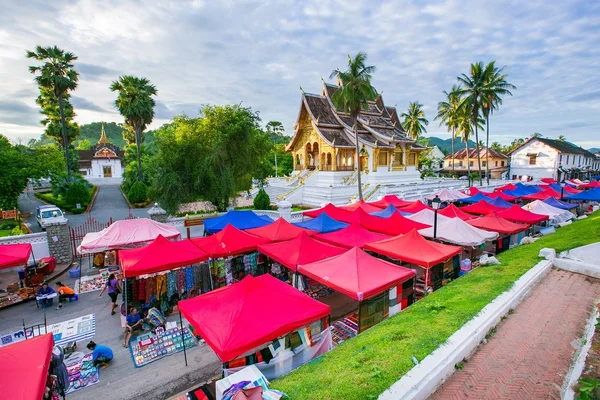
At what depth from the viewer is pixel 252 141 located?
2038cm

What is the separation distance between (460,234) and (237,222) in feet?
31.8

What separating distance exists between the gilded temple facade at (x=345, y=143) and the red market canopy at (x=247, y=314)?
25776 mm

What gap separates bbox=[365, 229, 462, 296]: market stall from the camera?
9.41 m

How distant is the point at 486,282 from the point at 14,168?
77.0ft

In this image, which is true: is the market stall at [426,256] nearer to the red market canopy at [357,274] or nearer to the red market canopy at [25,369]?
the red market canopy at [357,274]

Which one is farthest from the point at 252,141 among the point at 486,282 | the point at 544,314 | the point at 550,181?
the point at 550,181

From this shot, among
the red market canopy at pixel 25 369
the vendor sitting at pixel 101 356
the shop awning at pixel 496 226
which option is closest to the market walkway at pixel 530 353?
the shop awning at pixel 496 226

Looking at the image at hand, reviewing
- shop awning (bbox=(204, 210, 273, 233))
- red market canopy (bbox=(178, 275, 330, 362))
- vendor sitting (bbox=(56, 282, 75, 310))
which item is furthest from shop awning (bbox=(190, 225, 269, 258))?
vendor sitting (bbox=(56, 282, 75, 310))

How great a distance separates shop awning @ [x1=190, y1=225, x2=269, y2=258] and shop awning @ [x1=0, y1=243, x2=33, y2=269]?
17.6 ft

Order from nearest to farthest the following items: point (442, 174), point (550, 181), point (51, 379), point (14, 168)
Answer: point (51, 379)
point (14, 168)
point (550, 181)
point (442, 174)

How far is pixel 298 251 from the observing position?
9.70 m

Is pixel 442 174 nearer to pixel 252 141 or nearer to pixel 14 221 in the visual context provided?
pixel 252 141

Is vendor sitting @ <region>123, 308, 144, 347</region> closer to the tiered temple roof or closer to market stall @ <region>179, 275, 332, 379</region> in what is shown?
market stall @ <region>179, 275, 332, 379</region>

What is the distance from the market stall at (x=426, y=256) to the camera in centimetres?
941
